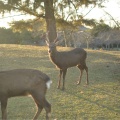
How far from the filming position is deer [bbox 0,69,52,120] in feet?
25.1

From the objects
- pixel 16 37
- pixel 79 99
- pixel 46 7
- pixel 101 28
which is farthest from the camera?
pixel 16 37

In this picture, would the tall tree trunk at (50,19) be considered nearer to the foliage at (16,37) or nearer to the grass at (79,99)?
the grass at (79,99)

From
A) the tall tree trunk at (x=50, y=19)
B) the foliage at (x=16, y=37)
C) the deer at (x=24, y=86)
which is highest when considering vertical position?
the tall tree trunk at (x=50, y=19)

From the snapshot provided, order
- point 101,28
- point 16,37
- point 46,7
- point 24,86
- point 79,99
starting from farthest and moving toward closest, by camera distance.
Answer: point 16,37, point 101,28, point 46,7, point 79,99, point 24,86

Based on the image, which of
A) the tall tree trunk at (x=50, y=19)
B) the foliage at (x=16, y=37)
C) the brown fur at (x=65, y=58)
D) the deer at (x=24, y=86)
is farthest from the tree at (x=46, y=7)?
the foliage at (x=16, y=37)

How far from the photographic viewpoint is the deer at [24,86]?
7.66 metres

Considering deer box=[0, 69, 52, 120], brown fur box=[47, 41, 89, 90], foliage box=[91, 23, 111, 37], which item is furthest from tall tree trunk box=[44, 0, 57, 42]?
deer box=[0, 69, 52, 120]

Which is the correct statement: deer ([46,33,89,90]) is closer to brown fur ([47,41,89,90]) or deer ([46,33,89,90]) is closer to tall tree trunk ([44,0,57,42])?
brown fur ([47,41,89,90])

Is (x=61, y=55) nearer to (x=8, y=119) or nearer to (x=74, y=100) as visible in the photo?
(x=74, y=100)

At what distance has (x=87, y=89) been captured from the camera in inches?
477

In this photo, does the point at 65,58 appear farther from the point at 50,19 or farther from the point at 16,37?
the point at 16,37

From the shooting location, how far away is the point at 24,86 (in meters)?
7.72

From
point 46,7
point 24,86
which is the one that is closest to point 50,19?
point 46,7

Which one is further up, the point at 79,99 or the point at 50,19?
the point at 50,19
